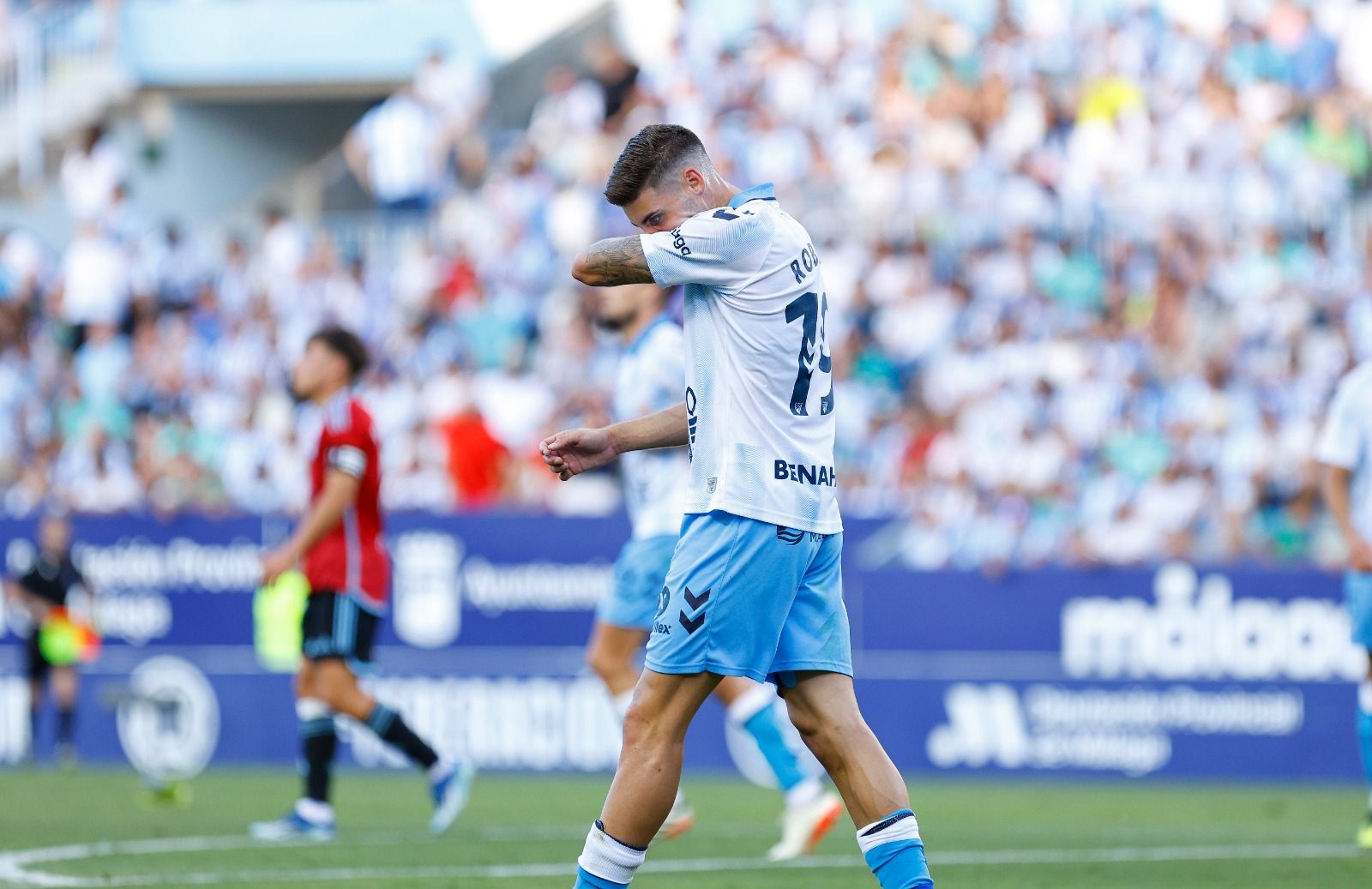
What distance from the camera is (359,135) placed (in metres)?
25.2

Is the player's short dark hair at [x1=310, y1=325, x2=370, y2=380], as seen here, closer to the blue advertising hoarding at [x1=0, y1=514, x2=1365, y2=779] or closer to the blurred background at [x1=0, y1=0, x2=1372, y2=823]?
the blue advertising hoarding at [x1=0, y1=514, x2=1365, y2=779]

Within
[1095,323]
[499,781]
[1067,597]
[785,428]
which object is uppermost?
[1095,323]

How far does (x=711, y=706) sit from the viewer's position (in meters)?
16.2

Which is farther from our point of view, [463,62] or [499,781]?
[463,62]

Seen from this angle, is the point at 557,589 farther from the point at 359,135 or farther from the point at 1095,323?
the point at 359,135

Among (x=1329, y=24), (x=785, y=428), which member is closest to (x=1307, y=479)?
(x=1329, y=24)

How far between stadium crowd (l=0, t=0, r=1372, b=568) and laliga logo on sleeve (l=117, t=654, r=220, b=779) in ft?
4.67

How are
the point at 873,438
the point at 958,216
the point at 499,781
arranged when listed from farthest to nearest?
the point at 958,216, the point at 873,438, the point at 499,781

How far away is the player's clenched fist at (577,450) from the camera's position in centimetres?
606

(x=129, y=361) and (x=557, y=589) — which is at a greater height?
(x=129, y=361)

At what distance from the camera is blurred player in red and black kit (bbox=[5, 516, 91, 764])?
56.5 feet

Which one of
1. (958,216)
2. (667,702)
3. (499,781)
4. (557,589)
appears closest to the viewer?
(667,702)

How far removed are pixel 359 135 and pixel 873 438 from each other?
31.4 feet

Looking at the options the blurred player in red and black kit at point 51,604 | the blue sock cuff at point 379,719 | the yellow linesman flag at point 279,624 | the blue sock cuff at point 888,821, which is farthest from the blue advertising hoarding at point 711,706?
the blue sock cuff at point 888,821
